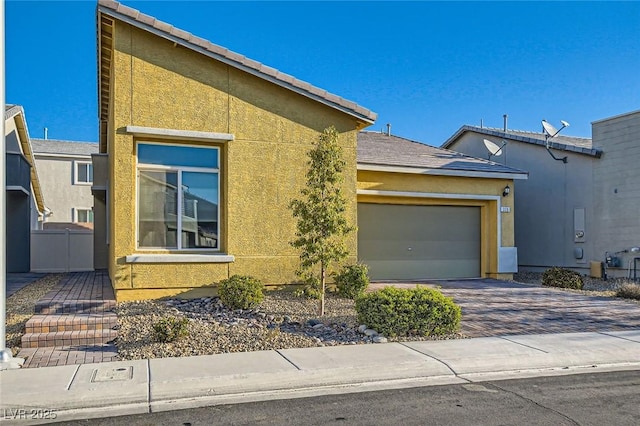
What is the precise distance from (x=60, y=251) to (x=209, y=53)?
12400 millimetres

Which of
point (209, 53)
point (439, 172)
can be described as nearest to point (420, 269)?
point (439, 172)

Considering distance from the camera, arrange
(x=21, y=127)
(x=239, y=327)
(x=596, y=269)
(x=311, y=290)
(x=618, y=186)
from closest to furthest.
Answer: (x=239, y=327), (x=311, y=290), (x=618, y=186), (x=596, y=269), (x=21, y=127)

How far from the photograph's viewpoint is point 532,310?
11234 mm

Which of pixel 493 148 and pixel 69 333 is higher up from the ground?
pixel 493 148

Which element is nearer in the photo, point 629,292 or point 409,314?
point 409,314

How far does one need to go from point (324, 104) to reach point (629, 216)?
10.9 metres

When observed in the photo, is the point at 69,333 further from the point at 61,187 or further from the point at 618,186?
the point at 61,187

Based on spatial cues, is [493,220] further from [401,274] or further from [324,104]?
[324,104]

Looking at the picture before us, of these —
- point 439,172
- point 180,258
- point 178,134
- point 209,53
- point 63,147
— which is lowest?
point 180,258

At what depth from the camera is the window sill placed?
35.1ft

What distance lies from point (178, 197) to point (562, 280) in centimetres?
1084

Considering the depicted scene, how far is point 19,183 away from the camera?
61.7 feet

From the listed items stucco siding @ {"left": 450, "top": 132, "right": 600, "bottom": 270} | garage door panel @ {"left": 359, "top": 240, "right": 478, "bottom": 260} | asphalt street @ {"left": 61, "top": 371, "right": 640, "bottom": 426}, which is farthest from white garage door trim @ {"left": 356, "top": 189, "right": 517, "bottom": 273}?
asphalt street @ {"left": 61, "top": 371, "right": 640, "bottom": 426}

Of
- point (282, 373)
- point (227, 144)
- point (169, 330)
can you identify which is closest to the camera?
point (282, 373)
